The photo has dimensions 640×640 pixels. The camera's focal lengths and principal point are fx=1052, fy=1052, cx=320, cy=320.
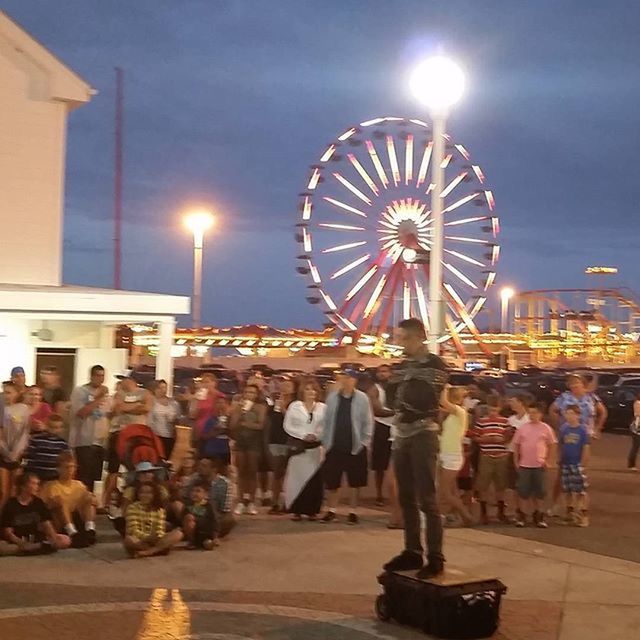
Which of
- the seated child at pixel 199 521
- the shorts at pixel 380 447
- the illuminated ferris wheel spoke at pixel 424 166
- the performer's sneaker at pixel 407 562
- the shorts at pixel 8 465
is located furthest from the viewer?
the illuminated ferris wheel spoke at pixel 424 166

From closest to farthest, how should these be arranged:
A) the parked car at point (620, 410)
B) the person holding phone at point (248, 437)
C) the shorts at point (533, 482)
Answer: the shorts at point (533, 482), the person holding phone at point (248, 437), the parked car at point (620, 410)

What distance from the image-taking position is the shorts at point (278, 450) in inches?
476

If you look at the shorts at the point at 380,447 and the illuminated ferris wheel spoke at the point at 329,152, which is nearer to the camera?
the shorts at the point at 380,447

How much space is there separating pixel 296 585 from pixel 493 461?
3919mm

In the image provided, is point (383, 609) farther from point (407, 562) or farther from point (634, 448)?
point (634, 448)

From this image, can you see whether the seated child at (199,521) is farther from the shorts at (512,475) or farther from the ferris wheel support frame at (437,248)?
the shorts at (512,475)

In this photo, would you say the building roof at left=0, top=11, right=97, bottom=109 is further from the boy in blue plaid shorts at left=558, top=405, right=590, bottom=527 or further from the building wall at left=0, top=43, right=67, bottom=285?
the boy in blue plaid shorts at left=558, top=405, right=590, bottom=527

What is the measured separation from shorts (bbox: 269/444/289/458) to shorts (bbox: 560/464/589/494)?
314 cm

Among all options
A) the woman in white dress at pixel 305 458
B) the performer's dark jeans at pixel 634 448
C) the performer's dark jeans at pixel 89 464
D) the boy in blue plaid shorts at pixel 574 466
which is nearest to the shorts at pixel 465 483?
the boy in blue plaid shorts at pixel 574 466

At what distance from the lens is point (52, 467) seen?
10070 mm

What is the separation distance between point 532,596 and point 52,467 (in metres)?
4.70

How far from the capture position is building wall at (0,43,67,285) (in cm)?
1684

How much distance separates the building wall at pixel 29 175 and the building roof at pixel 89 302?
1.85 meters

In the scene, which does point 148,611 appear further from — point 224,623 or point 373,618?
point 373,618
